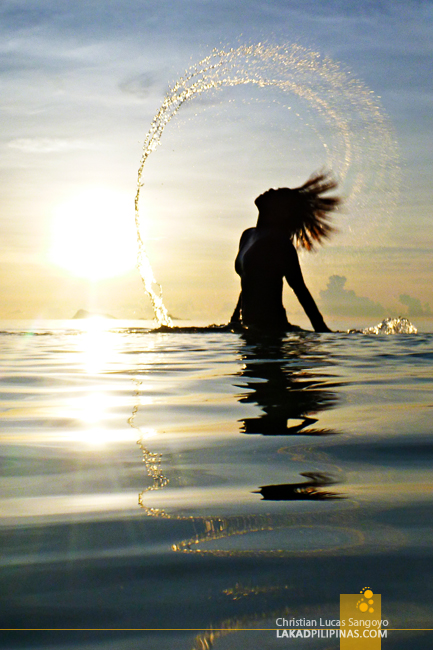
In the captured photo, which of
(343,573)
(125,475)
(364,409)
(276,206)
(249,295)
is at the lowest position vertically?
(343,573)

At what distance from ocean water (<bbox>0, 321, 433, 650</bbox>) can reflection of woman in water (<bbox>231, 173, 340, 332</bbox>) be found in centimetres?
397

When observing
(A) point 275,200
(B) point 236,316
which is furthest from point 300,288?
(B) point 236,316

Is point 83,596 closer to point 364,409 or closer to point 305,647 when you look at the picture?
point 305,647

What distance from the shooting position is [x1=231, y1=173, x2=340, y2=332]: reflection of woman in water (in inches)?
304

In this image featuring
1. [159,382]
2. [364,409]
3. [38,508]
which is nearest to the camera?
[38,508]

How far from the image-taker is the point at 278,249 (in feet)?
25.3

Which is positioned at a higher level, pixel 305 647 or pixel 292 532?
pixel 292 532

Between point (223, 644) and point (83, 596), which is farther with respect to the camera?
point (83, 596)

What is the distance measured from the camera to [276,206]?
27.7 feet

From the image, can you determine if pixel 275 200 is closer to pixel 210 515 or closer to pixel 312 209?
pixel 312 209

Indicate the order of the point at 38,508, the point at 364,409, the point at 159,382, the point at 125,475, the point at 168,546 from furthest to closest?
the point at 159,382, the point at 364,409, the point at 125,475, the point at 38,508, the point at 168,546

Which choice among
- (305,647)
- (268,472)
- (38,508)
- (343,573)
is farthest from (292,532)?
(38,508)

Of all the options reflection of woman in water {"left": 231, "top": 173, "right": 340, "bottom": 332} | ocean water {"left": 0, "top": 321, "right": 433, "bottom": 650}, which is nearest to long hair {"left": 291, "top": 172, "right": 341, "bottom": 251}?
reflection of woman in water {"left": 231, "top": 173, "right": 340, "bottom": 332}

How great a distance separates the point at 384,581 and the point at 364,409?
217cm
